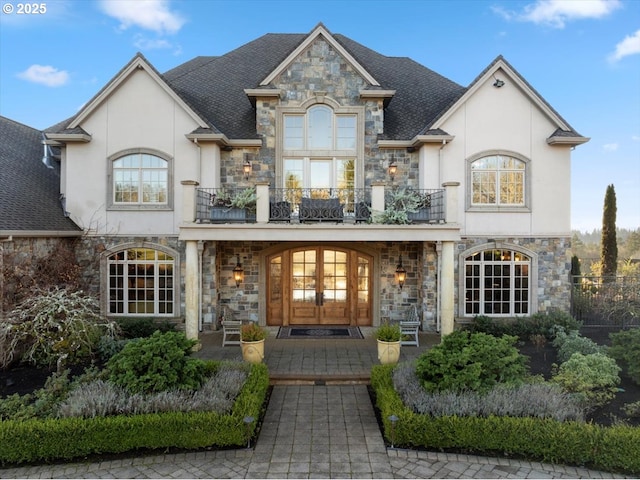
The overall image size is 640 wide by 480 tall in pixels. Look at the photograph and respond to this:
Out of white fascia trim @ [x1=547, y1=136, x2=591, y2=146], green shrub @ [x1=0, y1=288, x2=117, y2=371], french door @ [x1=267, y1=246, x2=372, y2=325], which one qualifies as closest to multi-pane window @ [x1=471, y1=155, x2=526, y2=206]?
white fascia trim @ [x1=547, y1=136, x2=591, y2=146]

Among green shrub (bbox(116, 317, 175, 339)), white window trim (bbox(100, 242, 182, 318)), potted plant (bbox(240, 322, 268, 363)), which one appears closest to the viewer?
potted plant (bbox(240, 322, 268, 363))

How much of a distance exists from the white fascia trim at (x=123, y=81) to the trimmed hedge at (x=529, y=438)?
1054 centimetres

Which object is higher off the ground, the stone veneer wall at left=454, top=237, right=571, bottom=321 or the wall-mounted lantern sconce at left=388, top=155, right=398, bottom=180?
the wall-mounted lantern sconce at left=388, top=155, right=398, bottom=180

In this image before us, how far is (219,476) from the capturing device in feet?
17.0

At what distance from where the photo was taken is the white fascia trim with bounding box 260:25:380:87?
1243 cm

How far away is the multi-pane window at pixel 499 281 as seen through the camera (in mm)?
12547

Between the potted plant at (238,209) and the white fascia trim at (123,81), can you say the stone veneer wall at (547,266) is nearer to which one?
the potted plant at (238,209)

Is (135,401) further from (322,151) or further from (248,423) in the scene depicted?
(322,151)

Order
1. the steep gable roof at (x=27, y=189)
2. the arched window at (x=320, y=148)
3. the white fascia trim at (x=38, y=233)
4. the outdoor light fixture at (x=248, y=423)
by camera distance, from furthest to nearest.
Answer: the arched window at (x=320, y=148), the steep gable roof at (x=27, y=189), the white fascia trim at (x=38, y=233), the outdoor light fixture at (x=248, y=423)

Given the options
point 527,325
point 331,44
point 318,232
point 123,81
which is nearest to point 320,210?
point 318,232

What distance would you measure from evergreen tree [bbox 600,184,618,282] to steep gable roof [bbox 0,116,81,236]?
2459 centimetres

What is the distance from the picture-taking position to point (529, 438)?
5.54 meters

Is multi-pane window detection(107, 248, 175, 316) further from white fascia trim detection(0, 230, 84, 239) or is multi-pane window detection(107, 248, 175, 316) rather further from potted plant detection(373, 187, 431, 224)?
potted plant detection(373, 187, 431, 224)

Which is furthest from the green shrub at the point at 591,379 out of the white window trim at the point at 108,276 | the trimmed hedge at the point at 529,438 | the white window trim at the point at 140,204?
the white window trim at the point at 140,204
